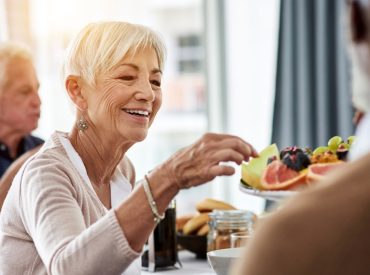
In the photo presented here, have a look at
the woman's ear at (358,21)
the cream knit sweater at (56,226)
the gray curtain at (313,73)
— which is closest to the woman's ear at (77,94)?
the cream knit sweater at (56,226)

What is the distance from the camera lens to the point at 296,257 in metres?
0.68

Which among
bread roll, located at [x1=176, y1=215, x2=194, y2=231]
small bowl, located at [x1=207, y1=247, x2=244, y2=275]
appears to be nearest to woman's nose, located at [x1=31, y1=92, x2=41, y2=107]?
bread roll, located at [x1=176, y1=215, x2=194, y2=231]

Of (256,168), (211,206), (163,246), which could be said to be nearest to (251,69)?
(211,206)

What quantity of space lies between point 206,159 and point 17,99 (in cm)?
210

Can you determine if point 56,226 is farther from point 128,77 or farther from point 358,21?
point 358,21

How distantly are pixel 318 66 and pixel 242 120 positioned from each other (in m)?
0.59

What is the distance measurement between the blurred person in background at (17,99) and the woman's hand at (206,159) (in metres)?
1.99

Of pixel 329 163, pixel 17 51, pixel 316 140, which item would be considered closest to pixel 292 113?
pixel 316 140

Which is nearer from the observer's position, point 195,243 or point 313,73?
point 195,243

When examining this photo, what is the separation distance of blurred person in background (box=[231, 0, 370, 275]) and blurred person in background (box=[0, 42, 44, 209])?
2704 mm

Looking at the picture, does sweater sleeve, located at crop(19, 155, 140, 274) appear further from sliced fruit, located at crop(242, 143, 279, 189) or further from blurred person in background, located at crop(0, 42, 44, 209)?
blurred person in background, located at crop(0, 42, 44, 209)

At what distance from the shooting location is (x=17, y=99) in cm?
333

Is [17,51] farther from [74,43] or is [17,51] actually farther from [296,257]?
[296,257]

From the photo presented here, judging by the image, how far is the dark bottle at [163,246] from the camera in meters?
2.06
